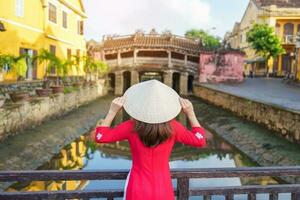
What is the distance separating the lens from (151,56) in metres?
35.0

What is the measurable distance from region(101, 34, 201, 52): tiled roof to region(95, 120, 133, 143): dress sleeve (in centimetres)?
3121

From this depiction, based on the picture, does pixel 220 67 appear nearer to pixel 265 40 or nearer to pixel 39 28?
pixel 265 40

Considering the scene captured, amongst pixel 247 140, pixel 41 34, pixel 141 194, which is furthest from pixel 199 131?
pixel 41 34

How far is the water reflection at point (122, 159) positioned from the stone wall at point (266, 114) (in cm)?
168

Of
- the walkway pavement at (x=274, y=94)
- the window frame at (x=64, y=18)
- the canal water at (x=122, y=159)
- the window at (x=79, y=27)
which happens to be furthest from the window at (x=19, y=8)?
the walkway pavement at (x=274, y=94)

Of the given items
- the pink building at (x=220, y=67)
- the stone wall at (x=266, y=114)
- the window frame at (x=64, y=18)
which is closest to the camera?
the stone wall at (x=266, y=114)

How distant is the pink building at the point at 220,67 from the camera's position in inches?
1326

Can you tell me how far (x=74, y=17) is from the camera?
27.0m

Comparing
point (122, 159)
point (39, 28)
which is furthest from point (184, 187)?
point (39, 28)

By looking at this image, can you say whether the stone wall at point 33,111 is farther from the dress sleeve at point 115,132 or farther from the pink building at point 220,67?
the pink building at point 220,67

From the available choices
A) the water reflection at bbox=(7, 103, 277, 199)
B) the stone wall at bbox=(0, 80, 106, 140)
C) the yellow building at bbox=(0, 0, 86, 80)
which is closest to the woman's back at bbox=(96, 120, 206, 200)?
the water reflection at bbox=(7, 103, 277, 199)

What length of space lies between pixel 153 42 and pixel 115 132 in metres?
32.1

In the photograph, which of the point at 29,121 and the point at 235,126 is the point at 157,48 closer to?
the point at 235,126

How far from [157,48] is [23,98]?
2289cm
